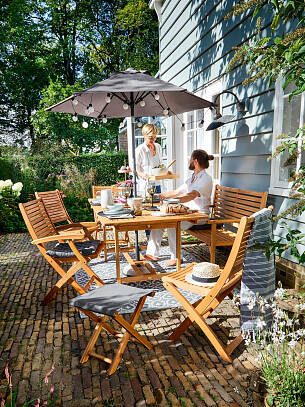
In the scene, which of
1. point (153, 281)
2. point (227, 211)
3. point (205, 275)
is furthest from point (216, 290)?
point (227, 211)

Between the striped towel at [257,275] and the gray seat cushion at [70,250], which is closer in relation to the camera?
the striped towel at [257,275]

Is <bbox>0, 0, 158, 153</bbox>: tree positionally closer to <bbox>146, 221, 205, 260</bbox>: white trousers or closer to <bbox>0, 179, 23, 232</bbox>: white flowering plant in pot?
<bbox>0, 179, 23, 232</bbox>: white flowering plant in pot

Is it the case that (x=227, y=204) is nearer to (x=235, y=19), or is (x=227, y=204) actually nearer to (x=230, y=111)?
(x=230, y=111)

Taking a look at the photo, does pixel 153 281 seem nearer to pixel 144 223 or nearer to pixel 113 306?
pixel 144 223

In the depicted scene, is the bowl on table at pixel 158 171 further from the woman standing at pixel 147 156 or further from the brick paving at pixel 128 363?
the brick paving at pixel 128 363

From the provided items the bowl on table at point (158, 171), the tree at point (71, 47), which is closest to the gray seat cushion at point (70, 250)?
the bowl on table at point (158, 171)

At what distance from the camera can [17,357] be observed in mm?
2396

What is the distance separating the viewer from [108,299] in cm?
218

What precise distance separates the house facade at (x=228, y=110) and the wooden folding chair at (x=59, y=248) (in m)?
2.11

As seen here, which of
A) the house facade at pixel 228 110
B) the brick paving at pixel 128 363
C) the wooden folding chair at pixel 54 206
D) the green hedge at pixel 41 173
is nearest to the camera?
the brick paving at pixel 128 363

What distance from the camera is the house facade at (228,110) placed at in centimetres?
338

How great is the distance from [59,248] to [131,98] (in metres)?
2.24

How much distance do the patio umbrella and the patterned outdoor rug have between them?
1.20 m

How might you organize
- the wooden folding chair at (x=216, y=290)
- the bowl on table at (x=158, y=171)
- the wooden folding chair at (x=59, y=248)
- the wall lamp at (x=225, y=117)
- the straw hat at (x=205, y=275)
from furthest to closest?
the wall lamp at (x=225, y=117)
the bowl on table at (x=158, y=171)
the wooden folding chair at (x=59, y=248)
the straw hat at (x=205, y=275)
the wooden folding chair at (x=216, y=290)
